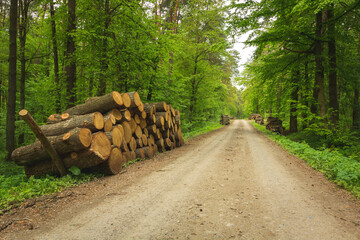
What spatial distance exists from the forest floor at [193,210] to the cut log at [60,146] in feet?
3.44

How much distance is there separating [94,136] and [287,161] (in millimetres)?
6907

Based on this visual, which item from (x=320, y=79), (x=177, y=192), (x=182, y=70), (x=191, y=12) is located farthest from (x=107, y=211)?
(x=191, y=12)

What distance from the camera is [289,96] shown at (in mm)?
14234

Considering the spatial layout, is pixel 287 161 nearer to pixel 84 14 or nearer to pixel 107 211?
pixel 107 211

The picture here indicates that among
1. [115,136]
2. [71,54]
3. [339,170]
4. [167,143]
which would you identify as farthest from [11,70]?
[339,170]

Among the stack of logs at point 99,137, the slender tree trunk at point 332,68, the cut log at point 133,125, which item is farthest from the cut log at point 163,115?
the slender tree trunk at point 332,68

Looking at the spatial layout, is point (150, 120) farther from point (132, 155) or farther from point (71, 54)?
point (71, 54)

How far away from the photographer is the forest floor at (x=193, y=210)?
2523 millimetres

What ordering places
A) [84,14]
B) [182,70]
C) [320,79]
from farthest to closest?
[182,70]
[320,79]
[84,14]

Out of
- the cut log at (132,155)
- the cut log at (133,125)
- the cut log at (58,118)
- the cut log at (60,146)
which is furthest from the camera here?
the cut log at (133,125)

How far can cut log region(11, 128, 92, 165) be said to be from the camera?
4445 mm

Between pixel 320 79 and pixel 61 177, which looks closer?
pixel 61 177

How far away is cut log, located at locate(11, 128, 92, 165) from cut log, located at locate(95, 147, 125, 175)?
797mm

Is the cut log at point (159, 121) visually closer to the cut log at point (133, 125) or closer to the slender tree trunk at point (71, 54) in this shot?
the cut log at point (133, 125)
